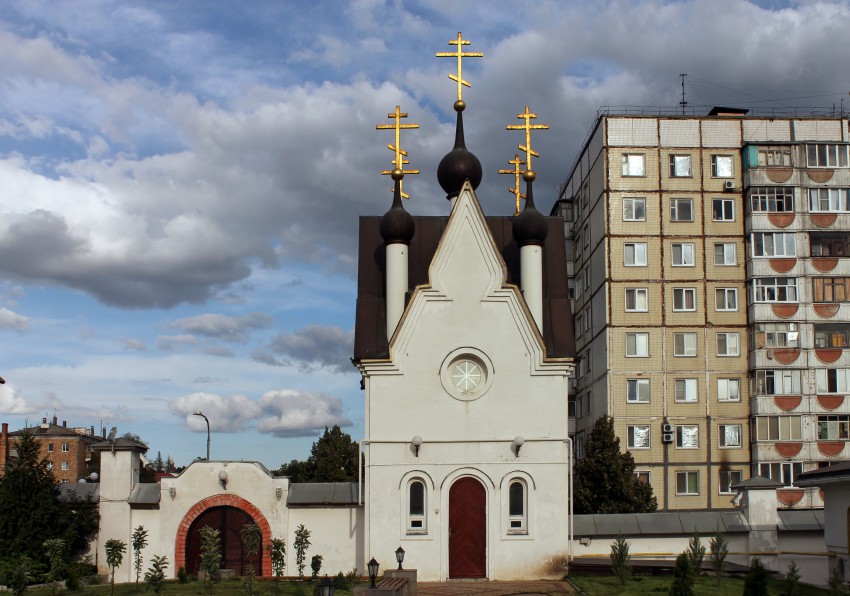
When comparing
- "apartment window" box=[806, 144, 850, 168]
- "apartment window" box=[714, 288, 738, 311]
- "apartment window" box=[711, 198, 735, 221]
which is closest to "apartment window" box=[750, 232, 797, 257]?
"apartment window" box=[711, 198, 735, 221]

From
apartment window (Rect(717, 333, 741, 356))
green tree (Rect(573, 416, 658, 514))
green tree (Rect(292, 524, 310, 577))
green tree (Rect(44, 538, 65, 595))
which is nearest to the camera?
green tree (Rect(44, 538, 65, 595))

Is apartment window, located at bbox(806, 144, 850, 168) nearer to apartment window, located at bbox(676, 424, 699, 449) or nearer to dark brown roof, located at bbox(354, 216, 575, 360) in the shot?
apartment window, located at bbox(676, 424, 699, 449)

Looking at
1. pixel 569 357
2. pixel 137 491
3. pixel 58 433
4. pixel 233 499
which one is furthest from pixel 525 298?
pixel 58 433

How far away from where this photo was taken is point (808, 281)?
48844mm

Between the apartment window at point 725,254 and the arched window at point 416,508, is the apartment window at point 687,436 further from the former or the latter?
the arched window at point 416,508

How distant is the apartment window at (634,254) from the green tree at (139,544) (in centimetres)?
2931

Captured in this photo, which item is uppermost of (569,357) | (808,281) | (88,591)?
(808,281)

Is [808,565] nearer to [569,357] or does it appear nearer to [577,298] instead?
[569,357]

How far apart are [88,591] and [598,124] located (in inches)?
1405

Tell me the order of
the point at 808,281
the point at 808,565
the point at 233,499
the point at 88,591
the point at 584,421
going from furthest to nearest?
the point at 584,421 < the point at 808,281 < the point at 233,499 < the point at 808,565 < the point at 88,591

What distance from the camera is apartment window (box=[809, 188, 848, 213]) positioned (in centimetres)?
4938

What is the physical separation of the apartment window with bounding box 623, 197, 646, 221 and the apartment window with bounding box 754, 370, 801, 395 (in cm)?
952

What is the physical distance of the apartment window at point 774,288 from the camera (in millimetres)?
48969

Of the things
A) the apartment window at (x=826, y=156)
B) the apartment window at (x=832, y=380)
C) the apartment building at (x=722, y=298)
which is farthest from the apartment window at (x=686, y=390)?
the apartment window at (x=826, y=156)
